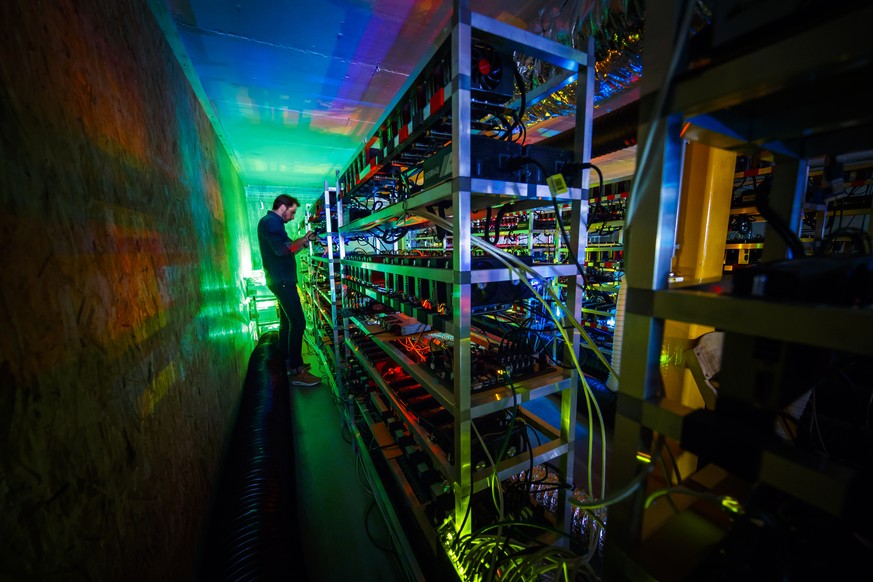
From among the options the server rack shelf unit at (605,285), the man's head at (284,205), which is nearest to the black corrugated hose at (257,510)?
the man's head at (284,205)

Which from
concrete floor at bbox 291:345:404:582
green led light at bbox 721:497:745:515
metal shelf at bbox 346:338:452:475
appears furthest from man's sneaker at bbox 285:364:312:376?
green led light at bbox 721:497:745:515

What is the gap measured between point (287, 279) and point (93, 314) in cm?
297

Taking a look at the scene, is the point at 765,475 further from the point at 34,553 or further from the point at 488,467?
the point at 34,553

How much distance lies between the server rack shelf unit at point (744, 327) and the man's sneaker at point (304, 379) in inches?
141

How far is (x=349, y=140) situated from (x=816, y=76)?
3945 millimetres

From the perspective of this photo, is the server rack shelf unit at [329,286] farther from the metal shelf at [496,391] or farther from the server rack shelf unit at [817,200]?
the server rack shelf unit at [817,200]

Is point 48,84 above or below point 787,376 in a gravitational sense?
above

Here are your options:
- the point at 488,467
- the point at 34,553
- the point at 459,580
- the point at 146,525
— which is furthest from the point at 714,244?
the point at 146,525

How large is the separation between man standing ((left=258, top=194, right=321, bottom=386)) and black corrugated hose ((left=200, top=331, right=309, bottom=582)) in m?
1.37

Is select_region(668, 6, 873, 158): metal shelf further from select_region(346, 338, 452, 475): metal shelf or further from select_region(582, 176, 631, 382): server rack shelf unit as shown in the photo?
select_region(582, 176, 631, 382): server rack shelf unit

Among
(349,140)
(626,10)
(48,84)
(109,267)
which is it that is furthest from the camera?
(349,140)

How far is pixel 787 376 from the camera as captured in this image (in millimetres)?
397

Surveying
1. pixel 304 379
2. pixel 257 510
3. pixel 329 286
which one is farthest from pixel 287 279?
pixel 257 510

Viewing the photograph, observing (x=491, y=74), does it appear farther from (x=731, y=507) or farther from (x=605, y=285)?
(x=605, y=285)
